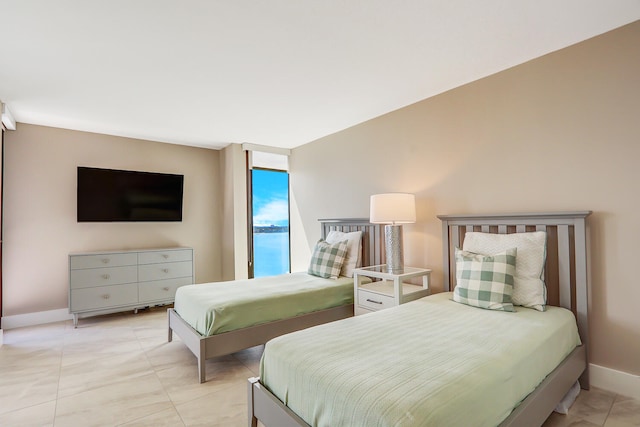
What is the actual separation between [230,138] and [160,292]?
89.6 inches

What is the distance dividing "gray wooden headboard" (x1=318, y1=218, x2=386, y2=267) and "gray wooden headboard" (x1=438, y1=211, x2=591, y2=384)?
106cm

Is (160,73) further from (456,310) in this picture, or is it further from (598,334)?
(598,334)

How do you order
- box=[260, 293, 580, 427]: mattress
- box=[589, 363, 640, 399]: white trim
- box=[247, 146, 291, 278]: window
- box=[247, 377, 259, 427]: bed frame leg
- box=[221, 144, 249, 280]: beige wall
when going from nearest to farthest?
Result: box=[260, 293, 580, 427]: mattress < box=[247, 377, 259, 427]: bed frame leg < box=[589, 363, 640, 399]: white trim < box=[221, 144, 249, 280]: beige wall < box=[247, 146, 291, 278]: window

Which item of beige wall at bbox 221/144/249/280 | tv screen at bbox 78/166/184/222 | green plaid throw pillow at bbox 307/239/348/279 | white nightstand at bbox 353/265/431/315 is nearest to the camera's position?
white nightstand at bbox 353/265/431/315

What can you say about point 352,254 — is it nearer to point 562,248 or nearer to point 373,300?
point 373,300

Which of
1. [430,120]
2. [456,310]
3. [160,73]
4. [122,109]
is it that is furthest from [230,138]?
[456,310]

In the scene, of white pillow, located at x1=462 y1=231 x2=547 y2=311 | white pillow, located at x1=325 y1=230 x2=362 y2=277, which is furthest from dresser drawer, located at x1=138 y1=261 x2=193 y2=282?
white pillow, located at x1=462 y1=231 x2=547 y2=311

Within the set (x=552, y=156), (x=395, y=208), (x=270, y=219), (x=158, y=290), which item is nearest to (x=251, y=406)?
(x=395, y=208)

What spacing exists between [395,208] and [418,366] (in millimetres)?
1707

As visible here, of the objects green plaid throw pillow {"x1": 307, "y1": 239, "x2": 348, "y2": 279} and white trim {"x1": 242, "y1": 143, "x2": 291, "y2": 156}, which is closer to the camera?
green plaid throw pillow {"x1": 307, "y1": 239, "x2": 348, "y2": 279}

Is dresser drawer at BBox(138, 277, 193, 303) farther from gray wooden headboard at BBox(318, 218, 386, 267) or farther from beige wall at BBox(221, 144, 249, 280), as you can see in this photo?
gray wooden headboard at BBox(318, 218, 386, 267)

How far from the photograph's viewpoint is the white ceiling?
70.0 inches

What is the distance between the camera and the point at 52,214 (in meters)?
3.79

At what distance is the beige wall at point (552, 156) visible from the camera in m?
1.98
